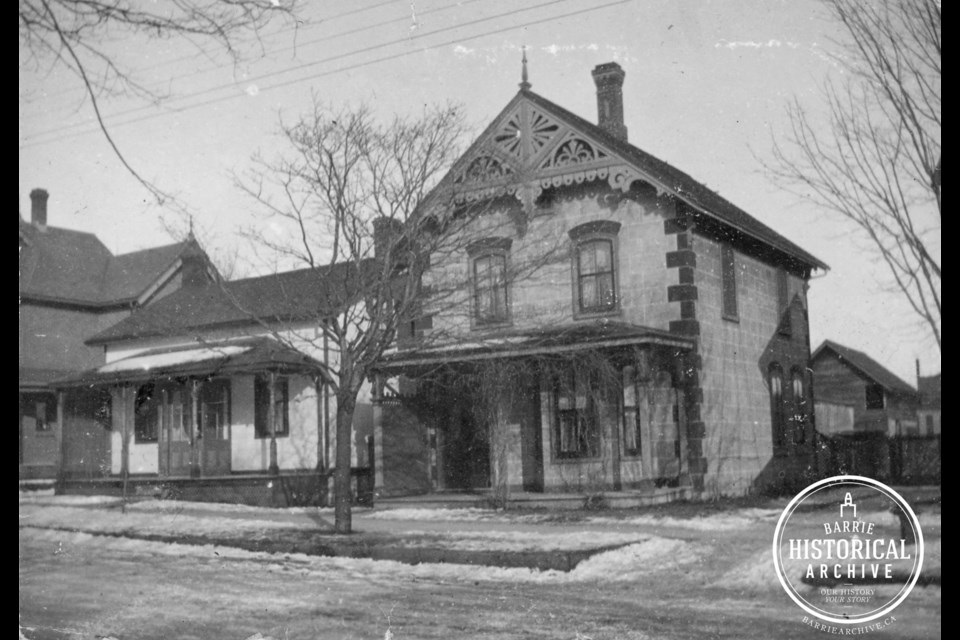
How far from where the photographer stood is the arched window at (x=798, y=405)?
65.4 ft

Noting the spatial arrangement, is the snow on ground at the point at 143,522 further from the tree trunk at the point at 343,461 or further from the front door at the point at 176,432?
the front door at the point at 176,432

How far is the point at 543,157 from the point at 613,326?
362 centimetres

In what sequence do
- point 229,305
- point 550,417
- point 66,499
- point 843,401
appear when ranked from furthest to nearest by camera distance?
point 229,305 < point 843,401 < point 66,499 < point 550,417

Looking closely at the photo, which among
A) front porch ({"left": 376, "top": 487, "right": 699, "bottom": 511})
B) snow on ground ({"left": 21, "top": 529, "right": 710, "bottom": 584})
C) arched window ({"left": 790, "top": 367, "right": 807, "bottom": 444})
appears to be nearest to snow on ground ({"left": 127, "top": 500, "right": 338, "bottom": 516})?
front porch ({"left": 376, "top": 487, "right": 699, "bottom": 511})

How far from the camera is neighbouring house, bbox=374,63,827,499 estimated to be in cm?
1781

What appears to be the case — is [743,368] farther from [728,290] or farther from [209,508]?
[209,508]

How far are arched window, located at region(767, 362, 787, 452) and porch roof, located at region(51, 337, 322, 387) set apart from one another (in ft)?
33.5

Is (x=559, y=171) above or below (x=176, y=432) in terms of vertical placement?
above

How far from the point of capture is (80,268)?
1695 centimetres

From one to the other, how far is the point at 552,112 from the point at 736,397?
6.70m

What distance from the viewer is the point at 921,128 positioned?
22.8 ft

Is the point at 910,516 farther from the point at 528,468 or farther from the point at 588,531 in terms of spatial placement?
the point at 528,468

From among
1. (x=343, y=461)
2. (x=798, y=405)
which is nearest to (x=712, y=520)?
(x=343, y=461)

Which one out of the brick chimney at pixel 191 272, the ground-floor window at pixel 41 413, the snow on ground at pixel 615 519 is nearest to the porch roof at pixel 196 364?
the brick chimney at pixel 191 272
